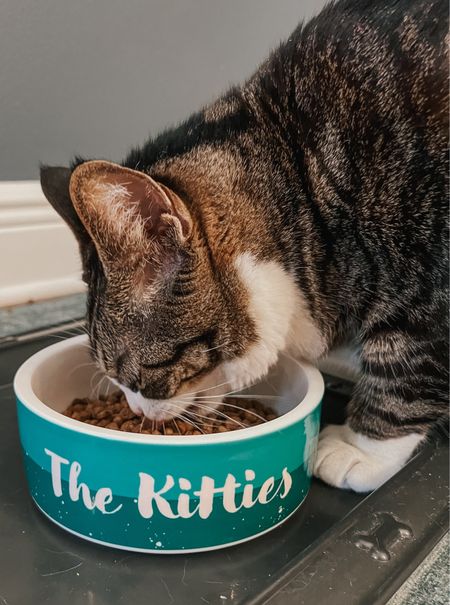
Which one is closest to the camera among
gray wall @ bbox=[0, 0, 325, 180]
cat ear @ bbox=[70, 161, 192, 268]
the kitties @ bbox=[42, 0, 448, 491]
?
cat ear @ bbox=[70, 161, 192, 268]

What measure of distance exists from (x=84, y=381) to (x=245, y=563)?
38 centimetres

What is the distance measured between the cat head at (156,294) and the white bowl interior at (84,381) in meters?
0.07

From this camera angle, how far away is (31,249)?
4.26 feet

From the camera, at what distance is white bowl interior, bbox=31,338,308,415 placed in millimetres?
815

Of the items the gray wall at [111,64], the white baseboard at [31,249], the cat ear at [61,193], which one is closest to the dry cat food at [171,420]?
the cat ear at [61,193]

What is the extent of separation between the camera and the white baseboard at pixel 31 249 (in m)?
1.24

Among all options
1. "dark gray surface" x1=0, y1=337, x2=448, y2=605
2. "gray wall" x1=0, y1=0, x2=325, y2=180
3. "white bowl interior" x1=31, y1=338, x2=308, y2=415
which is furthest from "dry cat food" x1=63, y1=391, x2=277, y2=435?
"gray wall" x1=0, y1=0, x2=325, y2=180

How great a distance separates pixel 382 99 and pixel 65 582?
0.67 m

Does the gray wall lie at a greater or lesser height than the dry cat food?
greater

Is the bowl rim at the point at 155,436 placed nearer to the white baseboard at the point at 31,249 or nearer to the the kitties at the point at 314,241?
the the kitties at the point at 314,241

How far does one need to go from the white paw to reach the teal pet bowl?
0.12m

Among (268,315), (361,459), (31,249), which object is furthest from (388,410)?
(31,249)

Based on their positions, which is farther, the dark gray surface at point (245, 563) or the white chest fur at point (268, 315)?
the white chest fur at point (268, 315)

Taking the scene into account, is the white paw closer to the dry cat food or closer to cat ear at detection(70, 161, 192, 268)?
the dry cat food
